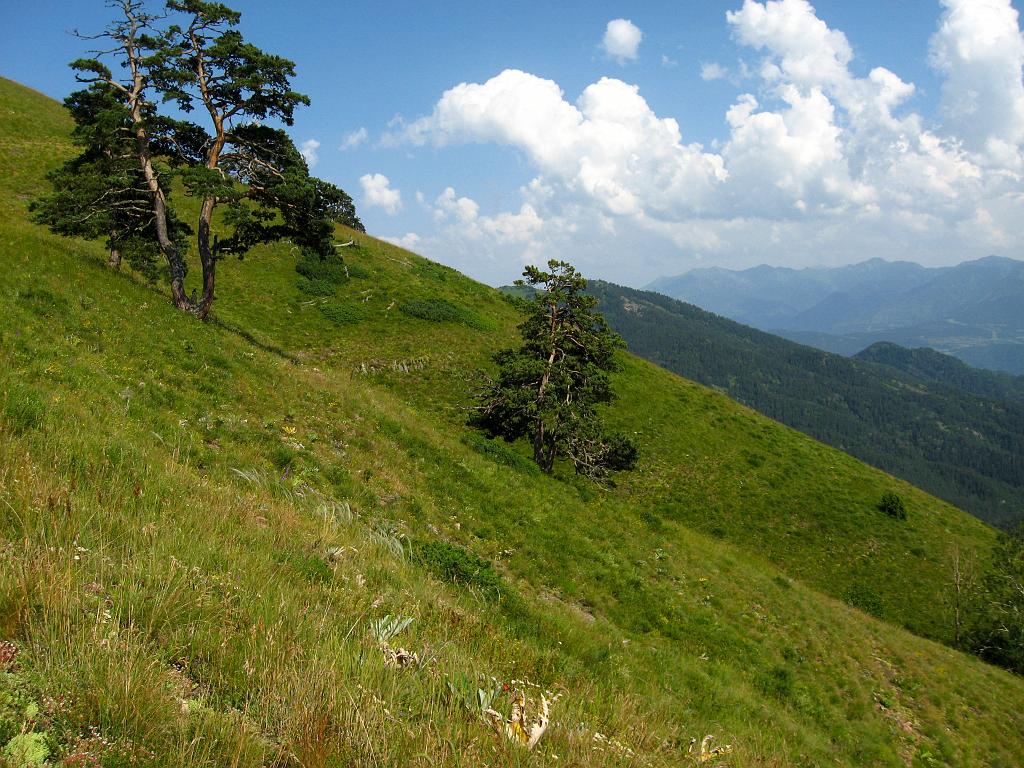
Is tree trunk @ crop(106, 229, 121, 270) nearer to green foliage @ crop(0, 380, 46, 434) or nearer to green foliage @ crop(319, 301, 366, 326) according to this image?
green foliage @ crop(319, 301, 366, 326)

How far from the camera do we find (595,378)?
22156 mm

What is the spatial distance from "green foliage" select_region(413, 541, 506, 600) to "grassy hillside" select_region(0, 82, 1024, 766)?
6 cm

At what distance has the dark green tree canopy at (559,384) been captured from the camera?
842 inches

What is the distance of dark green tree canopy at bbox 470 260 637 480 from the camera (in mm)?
21375

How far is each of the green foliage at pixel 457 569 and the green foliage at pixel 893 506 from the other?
37539mm

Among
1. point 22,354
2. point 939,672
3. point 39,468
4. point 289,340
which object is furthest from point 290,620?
point 289,340

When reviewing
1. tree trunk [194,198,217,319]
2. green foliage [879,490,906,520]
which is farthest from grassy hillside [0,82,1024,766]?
green foliage [879,490,906,520]

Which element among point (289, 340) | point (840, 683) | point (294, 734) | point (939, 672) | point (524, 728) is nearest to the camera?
point (294, 734)

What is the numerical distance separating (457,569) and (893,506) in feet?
126

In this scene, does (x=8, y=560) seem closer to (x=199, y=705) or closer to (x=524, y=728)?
(x=199, y=705)

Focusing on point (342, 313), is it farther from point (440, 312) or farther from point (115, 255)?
point (115, 255)

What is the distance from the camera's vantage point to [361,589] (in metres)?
5.52

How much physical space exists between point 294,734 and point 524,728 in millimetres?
1612

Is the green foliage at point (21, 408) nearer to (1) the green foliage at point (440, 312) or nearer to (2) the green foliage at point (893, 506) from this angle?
(1) the green foliage at point (440, 312)
